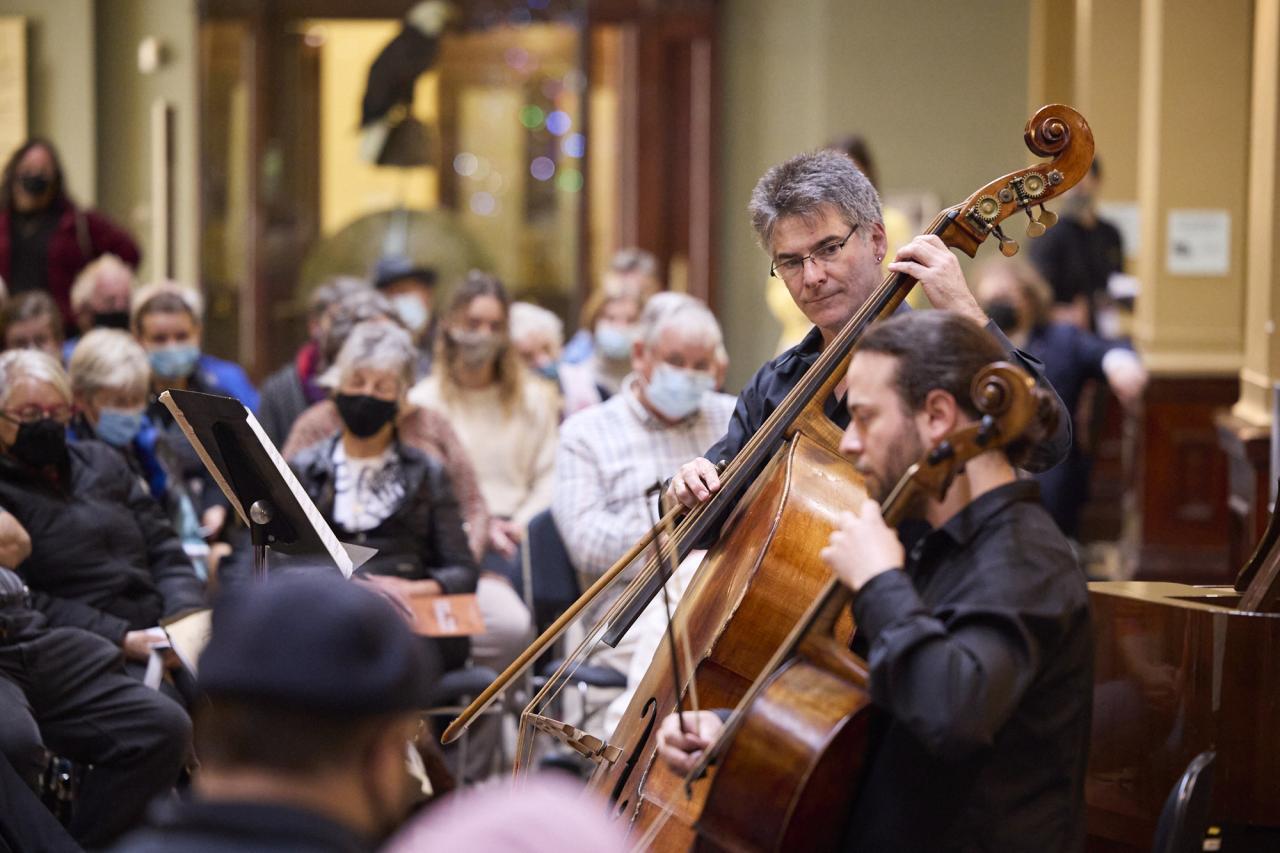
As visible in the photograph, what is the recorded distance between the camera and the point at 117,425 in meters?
4.57

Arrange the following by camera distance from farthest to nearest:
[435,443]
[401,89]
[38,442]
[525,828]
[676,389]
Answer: [401,89]
[435,443]
[676,389]
[38,442]
[525,828]

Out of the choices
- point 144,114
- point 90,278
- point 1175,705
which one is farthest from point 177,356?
point 144,114

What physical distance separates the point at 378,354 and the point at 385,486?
347 millimetres

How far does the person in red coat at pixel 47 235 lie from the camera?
7.11 metres

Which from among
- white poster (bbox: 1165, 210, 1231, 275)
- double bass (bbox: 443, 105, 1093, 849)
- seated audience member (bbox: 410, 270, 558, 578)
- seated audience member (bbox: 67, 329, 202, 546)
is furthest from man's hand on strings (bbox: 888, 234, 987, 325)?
white poster (bbox: 1165, 210, 1231, 275)

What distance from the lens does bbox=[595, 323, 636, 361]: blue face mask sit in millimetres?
6508

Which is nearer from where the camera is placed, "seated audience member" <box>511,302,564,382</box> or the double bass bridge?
the double bass bridge

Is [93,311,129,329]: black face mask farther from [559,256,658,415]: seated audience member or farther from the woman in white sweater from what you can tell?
[559,256,658,415]: seated audience member

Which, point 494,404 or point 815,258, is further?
point 494,404

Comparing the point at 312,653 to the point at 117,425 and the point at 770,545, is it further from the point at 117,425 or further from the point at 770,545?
the point at 117,425

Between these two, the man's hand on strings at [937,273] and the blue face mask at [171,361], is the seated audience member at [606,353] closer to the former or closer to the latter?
the blue face mask at [171,361]

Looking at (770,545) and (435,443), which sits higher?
(770,545)

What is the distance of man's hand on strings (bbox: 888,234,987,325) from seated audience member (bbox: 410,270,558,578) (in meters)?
2.97

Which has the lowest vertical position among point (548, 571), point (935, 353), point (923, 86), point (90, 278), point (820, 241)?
point (548, 571)
